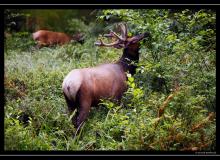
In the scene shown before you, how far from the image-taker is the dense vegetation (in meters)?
5.45

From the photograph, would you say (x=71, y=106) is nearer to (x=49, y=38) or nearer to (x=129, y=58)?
(x=129, y=58)

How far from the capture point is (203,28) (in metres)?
7.16

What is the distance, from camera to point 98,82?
22.9 feet

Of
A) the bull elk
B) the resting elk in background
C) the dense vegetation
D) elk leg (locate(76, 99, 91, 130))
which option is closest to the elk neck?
the resting elk in background

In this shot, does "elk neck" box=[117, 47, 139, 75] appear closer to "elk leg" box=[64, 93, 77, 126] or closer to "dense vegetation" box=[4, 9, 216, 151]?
"dense vegetation" box=[4, 9, 216, 151]

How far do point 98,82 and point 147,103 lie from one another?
0.98 metres

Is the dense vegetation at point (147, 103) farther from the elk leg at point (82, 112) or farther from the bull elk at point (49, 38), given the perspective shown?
the bull elk at point (49, 38)

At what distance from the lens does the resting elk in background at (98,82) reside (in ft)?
21.5

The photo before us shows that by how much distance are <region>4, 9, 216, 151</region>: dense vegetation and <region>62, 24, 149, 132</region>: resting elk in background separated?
17 cm

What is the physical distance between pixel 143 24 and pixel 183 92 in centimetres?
187

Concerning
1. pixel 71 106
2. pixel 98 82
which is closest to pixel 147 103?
pixel 98 82

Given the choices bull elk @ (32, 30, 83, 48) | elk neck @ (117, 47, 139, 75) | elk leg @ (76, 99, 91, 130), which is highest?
elk neck @ (117, 47, 139, 75)
